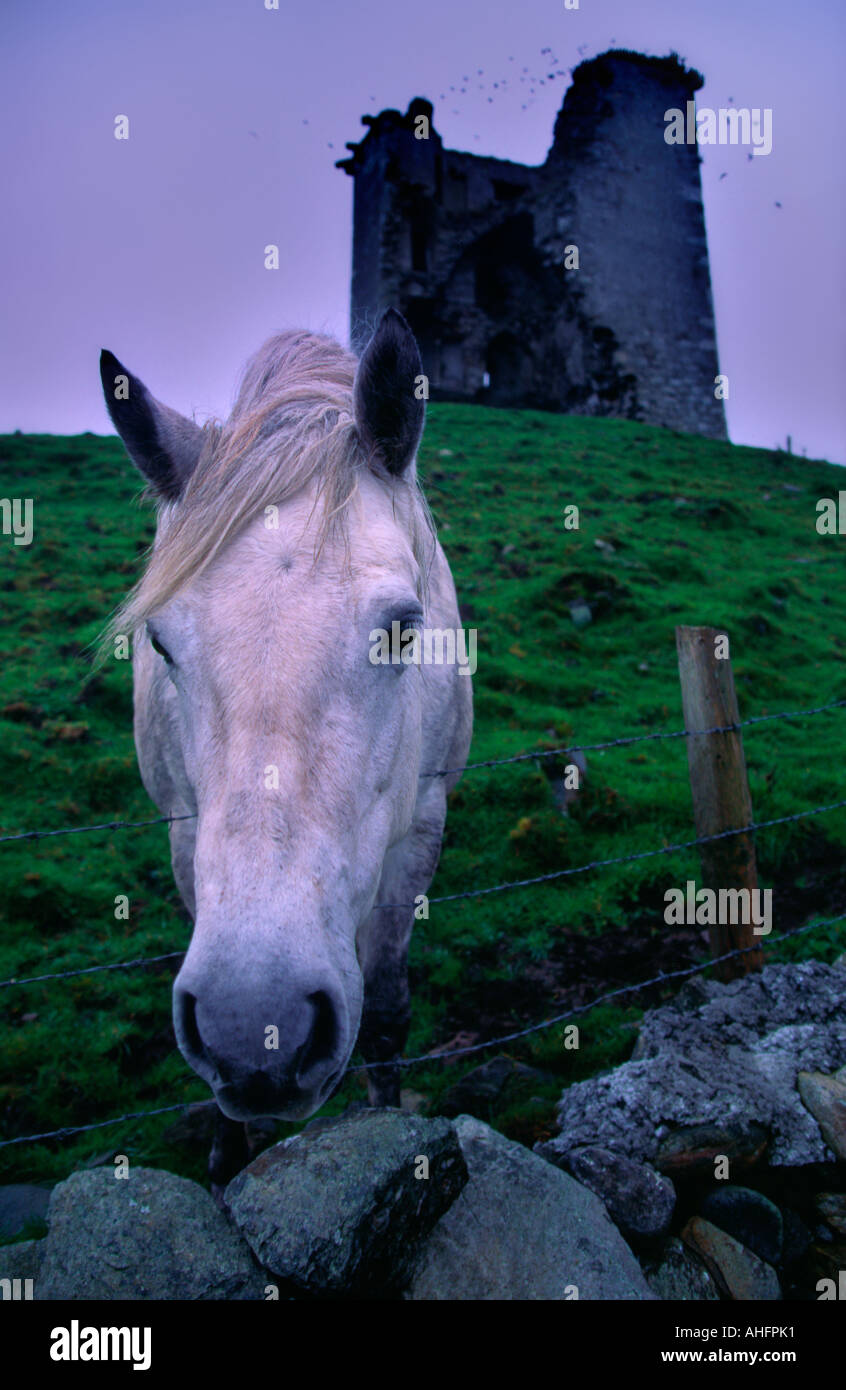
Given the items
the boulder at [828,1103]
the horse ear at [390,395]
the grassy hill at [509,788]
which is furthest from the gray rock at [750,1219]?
the horse ear at [390,395]

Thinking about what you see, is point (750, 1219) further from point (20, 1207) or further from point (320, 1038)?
point (20, 1207)

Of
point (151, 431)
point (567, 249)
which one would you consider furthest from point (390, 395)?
point (567, 249)

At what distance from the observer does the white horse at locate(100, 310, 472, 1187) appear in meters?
1.41

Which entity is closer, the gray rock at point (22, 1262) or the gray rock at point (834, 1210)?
the gray rock at point (22, 1262)

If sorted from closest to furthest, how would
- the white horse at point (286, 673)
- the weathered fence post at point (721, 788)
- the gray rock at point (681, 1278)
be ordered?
the white horse at point (286, 673), the gray rock at point (681, 1278), the weathered fence post at point (721, 788)

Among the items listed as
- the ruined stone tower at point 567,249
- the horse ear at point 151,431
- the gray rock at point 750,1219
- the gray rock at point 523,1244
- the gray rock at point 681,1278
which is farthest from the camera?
the ruined stone tower at point 567,249

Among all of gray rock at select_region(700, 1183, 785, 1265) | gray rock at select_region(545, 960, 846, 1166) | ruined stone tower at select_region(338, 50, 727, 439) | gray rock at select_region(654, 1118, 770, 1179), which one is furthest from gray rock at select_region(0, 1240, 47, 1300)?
ruined stone tower at select_region(338, 50, 727, 439)

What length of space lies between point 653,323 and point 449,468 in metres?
13.8

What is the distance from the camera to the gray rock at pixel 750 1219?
7.97 ft

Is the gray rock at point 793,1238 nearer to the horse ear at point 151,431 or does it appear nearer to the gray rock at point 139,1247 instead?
the gray rock at point 139,1247

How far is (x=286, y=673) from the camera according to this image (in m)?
1.69

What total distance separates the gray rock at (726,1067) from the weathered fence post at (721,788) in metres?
0.19

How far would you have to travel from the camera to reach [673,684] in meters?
7.74

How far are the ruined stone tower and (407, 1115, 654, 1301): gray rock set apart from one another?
22.9 metres
